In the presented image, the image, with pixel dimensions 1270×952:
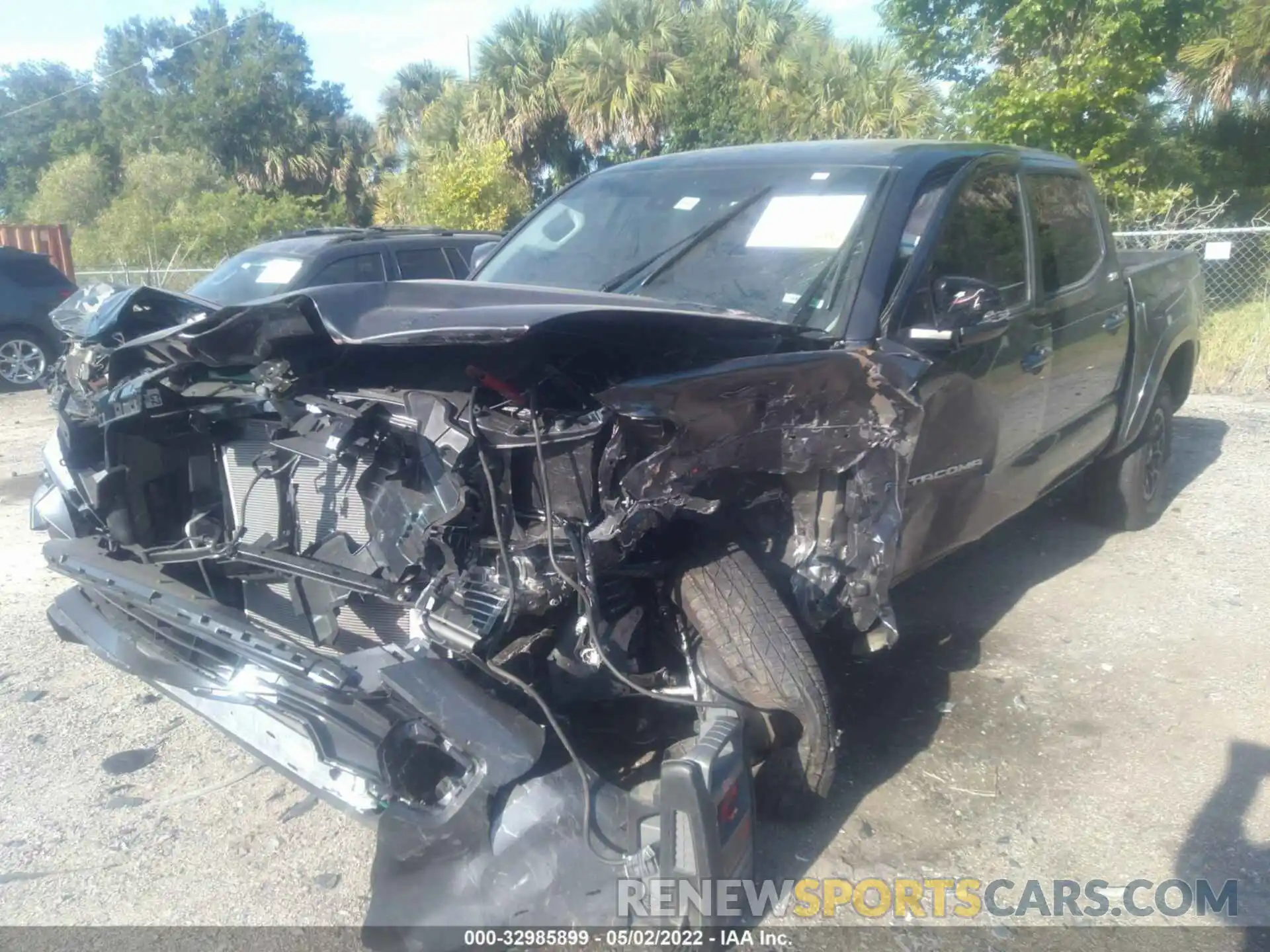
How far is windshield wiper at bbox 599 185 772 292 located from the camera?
12.4 feet

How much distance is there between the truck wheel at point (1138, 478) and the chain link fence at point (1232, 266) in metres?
5.33

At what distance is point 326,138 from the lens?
3681 cm

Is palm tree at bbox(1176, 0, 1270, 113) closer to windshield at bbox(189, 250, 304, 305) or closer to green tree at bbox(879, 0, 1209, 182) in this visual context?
green tree at bbox(879, 0, 1209, 182)

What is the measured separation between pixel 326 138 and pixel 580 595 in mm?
37806

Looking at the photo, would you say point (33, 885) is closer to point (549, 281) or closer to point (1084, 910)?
point (549, 281)

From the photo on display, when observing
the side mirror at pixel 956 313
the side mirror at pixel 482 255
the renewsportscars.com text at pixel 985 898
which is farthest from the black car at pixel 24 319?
the renewsportscars.com text at pixel 985 898

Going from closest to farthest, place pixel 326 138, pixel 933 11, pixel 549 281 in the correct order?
1. pixel 549 281
2. pixel 933 11
3. pixel 326 138

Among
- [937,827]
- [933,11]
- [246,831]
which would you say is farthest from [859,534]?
[933,11]

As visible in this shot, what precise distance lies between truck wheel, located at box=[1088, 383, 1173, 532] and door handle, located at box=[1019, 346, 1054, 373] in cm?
176

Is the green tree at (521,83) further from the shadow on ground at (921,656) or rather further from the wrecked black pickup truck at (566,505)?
the wrecked black pickup truck at (566,505)

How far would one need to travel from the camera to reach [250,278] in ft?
29.1

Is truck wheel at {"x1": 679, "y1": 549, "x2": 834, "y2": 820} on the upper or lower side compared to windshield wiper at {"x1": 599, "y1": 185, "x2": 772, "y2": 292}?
lower

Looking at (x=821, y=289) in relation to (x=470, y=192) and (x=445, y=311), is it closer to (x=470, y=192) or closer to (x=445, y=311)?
(x=445, y=311)

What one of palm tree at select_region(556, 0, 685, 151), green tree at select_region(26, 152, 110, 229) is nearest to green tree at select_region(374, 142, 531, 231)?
palm tree at select_region(556, 0, 685, 151)
